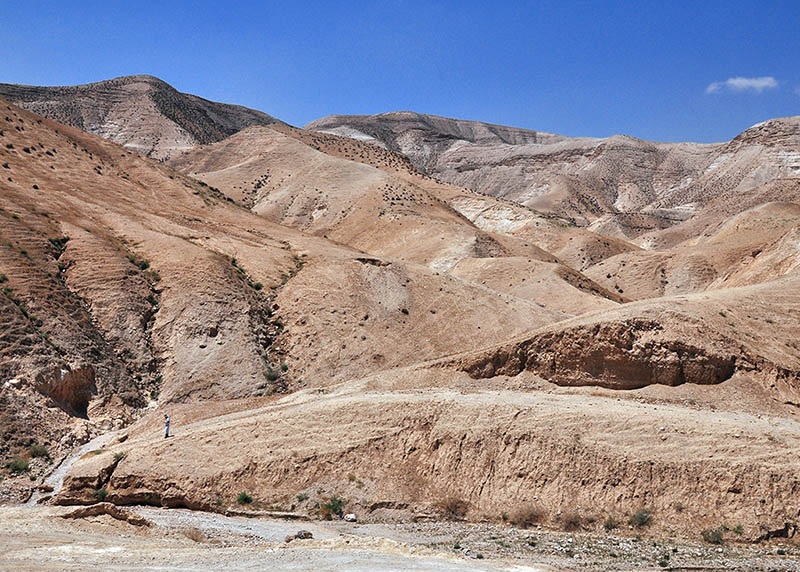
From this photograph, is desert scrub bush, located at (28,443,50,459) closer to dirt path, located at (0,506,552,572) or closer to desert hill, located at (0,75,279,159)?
dirt path, located at (0,506,552,572)

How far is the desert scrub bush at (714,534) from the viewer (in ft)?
50.7

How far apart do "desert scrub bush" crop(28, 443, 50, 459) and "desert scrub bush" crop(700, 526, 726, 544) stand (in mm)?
18464

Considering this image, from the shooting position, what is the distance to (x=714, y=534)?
15.6 meters

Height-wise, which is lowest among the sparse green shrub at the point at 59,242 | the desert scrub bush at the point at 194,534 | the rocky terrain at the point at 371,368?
the desert scrub bush at the point at 194,534

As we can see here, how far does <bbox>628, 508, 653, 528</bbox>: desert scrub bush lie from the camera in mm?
16391

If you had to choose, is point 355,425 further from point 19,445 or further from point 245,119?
point 245,119

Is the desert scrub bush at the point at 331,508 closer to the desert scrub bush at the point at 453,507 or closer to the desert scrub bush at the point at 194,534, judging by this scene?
the desert scrub bush at the point at 453,507

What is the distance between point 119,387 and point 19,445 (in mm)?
5136

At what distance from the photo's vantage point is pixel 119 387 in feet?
93.6

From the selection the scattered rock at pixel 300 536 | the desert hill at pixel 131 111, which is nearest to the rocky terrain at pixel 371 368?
the scattered rock at pixel 300 536

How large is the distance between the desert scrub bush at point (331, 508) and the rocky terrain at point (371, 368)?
0.36 feet

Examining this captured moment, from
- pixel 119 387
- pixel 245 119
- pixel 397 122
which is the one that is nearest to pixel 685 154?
pixel 397 122

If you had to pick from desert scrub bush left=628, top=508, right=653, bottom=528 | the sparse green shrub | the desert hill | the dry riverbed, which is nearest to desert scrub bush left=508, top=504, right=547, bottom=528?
the dry riverbed

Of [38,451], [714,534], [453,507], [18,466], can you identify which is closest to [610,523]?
[714,534]
